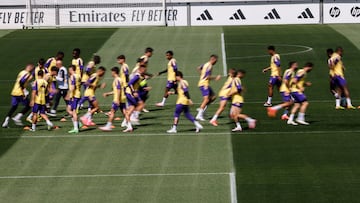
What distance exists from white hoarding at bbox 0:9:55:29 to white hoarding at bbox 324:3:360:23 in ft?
53.6

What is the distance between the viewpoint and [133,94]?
34.6 m

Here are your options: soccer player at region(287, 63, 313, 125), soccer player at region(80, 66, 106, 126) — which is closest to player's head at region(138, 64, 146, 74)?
soccer player at region(80, 66, 106, 126)

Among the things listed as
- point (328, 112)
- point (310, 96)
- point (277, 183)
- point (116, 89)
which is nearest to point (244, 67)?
point (310, 96)

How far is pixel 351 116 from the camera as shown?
36156mm

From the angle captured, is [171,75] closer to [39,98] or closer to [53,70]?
[53,70]

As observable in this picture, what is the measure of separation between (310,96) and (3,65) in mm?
16709

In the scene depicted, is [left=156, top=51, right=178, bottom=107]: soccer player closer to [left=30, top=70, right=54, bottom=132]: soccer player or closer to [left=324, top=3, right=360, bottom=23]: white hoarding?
[left=30, top=70, right=54, bottom=132]: soccer player

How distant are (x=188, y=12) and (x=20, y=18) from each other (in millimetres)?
10201

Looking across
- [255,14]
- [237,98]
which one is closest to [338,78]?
[237,98]

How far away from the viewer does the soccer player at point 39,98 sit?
112 feet

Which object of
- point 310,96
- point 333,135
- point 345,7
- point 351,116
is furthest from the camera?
point 345,7

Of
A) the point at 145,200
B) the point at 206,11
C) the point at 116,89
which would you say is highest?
the point at 206,11

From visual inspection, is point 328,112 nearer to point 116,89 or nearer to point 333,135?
point 333,135

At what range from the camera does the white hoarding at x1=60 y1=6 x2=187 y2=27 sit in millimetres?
62156
